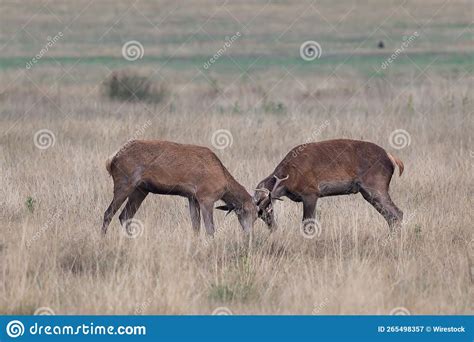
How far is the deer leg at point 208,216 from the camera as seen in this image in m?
12.5

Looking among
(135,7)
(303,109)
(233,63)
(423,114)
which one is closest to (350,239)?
(423,114)

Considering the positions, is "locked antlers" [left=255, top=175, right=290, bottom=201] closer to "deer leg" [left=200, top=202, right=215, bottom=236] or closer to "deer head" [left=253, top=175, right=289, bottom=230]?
"deer head" [left=253, top=175, right=289, bottom=230]

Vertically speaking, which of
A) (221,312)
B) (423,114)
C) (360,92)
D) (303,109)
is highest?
(360,92)

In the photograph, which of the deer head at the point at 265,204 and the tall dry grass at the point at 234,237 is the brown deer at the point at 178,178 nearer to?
the deer head at the point at 265,204

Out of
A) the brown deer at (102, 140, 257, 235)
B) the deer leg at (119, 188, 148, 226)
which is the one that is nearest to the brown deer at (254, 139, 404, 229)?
the brown deer at (102, 140, 257, 235)

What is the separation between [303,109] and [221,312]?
16.2 m

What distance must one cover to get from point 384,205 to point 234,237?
2133mm

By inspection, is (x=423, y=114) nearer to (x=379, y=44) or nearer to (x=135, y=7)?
(x=379, y=44)

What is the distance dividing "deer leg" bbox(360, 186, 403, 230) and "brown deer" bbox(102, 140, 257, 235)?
56.3 inches

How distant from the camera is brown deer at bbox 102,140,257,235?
1264 centimetres

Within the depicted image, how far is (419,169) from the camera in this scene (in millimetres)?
16062

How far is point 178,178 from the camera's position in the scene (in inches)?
503

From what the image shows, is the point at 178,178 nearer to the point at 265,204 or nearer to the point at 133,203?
the point at 133,203

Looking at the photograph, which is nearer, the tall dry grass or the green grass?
the tall dry grass
